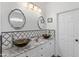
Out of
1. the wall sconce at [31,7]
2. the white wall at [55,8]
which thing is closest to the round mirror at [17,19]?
the wall sconce at [31,7]

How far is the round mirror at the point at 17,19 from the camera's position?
2.04 meters

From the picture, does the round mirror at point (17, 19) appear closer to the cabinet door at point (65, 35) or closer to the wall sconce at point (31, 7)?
the wall sconce at point (31, 7)

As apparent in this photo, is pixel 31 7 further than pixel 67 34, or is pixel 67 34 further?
pixel 67 34

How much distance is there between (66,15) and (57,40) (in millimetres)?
970

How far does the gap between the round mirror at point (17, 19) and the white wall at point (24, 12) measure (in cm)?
8

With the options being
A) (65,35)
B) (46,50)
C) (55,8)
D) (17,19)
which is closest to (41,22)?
(55,8)

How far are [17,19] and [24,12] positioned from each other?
0.38 metres

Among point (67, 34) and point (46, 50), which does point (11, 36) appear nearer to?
point (46, 50)

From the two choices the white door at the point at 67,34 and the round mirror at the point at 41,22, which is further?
the round mirror at the point at 41,22

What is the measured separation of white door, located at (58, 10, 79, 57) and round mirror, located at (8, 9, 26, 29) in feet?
5.06

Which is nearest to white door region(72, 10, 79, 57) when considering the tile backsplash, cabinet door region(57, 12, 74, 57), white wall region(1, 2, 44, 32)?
cabinet door region(57, 12, 74, 57)

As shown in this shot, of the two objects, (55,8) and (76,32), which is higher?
(55,8)

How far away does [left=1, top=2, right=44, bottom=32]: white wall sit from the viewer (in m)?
1.87

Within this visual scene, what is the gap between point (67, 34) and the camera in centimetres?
321
